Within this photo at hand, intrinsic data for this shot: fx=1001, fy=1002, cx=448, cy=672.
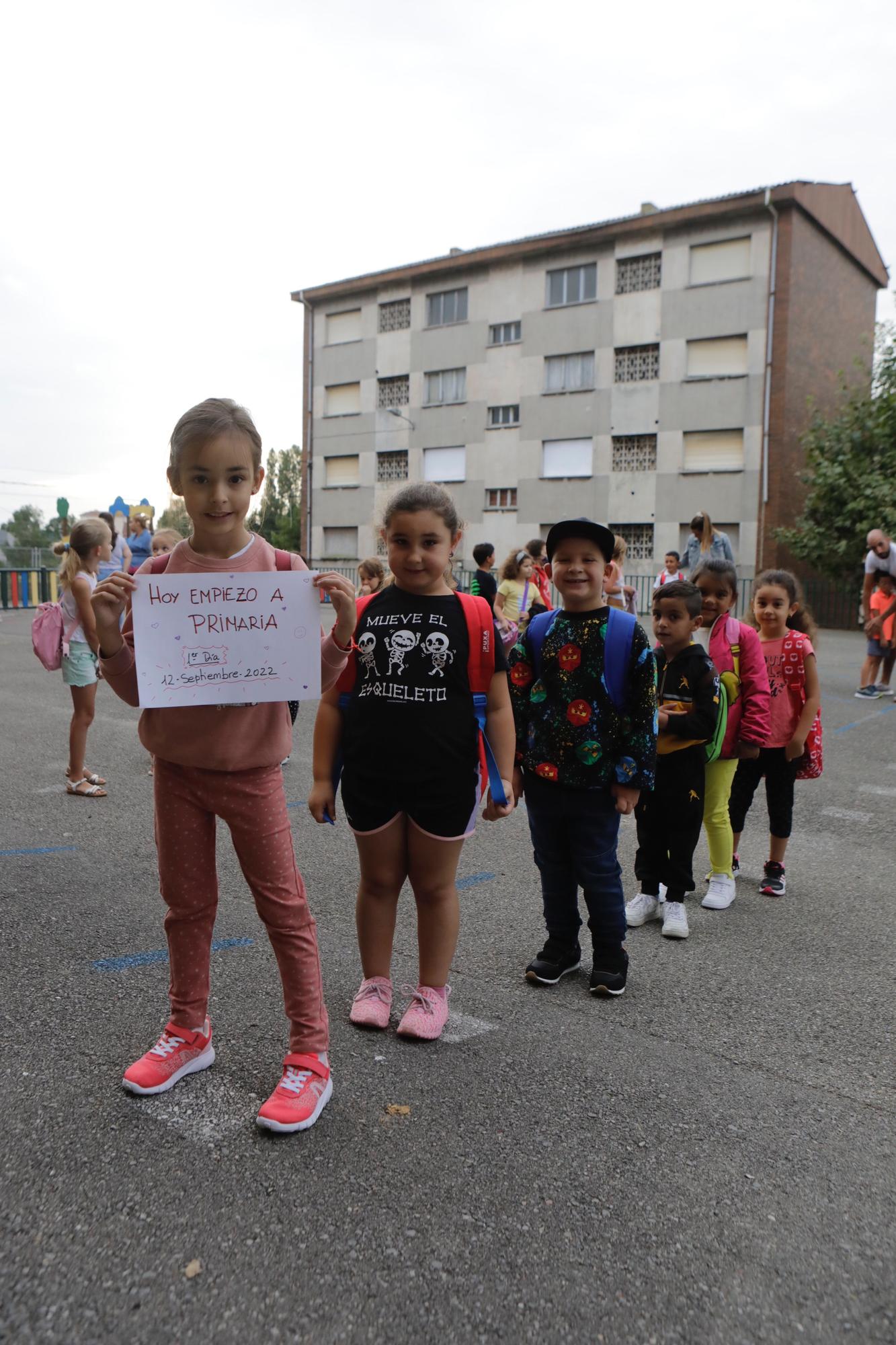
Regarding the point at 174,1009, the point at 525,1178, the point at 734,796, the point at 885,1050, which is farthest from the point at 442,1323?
the point at 734,796

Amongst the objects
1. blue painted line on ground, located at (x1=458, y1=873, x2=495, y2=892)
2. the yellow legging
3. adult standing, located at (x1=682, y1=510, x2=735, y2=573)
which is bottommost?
blue painted line on ground, located at (x1=458, y1=873, x2=495, y2=892)

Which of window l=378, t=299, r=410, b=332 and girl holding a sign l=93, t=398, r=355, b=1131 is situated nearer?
girl holding a sign l=93, t=398, r=355, b=1131

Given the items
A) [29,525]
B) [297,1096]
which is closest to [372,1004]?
[297,1096]

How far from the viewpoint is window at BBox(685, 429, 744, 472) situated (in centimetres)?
3108

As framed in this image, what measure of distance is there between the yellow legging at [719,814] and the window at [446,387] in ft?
111

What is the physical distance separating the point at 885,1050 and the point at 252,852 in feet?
6.98

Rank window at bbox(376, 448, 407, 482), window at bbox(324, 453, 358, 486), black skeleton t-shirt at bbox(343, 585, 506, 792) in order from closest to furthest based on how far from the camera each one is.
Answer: black skeleton t-shirt at bbox(343, 585, 506, 792)
window at bbox(376, 448, 407, 482)
window at bbox(324, 453, 358, 486)

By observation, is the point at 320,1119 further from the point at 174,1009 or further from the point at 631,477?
the point at 631,477

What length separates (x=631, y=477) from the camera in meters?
32.9

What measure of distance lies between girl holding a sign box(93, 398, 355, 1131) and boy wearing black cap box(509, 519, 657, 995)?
1.04 metres

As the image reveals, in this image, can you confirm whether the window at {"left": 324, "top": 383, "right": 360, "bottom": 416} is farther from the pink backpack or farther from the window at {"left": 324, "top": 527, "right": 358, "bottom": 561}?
the pink backpack

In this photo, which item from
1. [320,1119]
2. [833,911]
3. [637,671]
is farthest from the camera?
[833,911]

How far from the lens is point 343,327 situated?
4022 cm

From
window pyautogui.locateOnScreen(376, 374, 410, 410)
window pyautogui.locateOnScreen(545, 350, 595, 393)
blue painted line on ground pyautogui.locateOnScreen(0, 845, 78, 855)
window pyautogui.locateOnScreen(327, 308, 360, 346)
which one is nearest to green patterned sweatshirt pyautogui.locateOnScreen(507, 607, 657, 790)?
blue painted line on ground pyautogui.locateOnScreen(0, 845, 78, 855)
